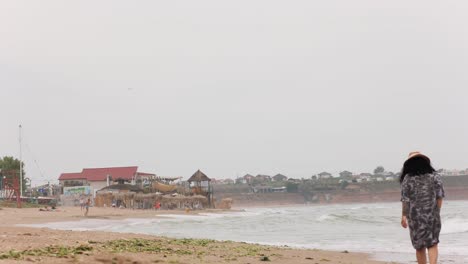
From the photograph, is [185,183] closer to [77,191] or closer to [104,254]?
[77,191]

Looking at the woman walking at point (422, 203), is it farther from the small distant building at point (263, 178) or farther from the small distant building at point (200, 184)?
the small distant building at point (263, 178)

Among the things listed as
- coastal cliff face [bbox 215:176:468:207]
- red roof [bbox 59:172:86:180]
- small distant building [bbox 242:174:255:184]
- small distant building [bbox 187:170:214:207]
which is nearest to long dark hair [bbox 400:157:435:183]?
small distant building [bbox 187:170:214:207]

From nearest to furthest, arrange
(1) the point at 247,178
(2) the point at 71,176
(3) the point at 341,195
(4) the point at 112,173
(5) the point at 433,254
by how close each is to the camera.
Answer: (5) the point at 433,254 < (4) the point at 112,173 < (2) the point at 71,176 < (3) the point at 341,195 < (1) the point at 247,178

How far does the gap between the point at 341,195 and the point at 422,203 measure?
140041mm

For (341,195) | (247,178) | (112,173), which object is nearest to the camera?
(112,173)

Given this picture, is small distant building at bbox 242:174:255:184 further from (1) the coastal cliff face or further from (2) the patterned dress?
(2) the patterned dress

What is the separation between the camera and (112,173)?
7300 cm

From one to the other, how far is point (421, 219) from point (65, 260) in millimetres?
4059

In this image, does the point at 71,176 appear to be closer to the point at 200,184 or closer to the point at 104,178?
the point at 104,178

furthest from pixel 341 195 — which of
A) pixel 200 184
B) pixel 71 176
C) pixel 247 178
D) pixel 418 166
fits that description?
pixel 418 166

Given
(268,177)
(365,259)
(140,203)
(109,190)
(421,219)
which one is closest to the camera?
(421,219)

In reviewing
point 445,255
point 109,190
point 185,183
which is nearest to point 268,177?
point 185,183

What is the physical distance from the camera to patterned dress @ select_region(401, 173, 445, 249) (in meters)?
6.20

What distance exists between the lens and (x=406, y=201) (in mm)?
6352
